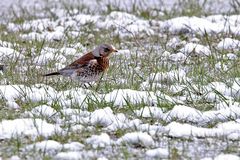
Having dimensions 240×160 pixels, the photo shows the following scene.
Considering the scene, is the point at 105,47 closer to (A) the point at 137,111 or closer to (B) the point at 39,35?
(A) the point at 137,111

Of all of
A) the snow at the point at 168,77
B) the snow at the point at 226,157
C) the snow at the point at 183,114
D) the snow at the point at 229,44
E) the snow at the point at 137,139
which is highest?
the snow at the point at 229,44

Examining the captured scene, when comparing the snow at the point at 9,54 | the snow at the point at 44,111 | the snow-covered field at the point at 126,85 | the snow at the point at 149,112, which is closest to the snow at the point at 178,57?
the snow-covered field at the point at 126,85

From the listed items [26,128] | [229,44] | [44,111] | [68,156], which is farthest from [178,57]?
[68,156]

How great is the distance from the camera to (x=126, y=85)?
6.48m

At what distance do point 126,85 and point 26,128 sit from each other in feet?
5.19

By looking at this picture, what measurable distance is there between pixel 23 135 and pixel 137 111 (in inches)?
39.4

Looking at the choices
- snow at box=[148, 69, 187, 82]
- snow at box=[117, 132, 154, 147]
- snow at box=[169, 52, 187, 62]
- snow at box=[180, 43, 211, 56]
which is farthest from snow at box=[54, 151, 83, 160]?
snow at box=[180, 43, 211, 56]

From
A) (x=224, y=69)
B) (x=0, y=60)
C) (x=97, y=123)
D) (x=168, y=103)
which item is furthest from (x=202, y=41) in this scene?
(x=97, y=123)

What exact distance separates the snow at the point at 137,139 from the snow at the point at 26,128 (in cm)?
48

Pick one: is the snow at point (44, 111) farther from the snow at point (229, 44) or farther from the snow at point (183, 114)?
the snow at point (229, 44)

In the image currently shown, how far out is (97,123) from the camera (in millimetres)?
5289

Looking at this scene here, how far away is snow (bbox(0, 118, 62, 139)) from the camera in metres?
4.99

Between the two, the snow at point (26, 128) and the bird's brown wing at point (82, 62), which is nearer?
the snow at point (26, 128)

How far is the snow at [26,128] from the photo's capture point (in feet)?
16.4
